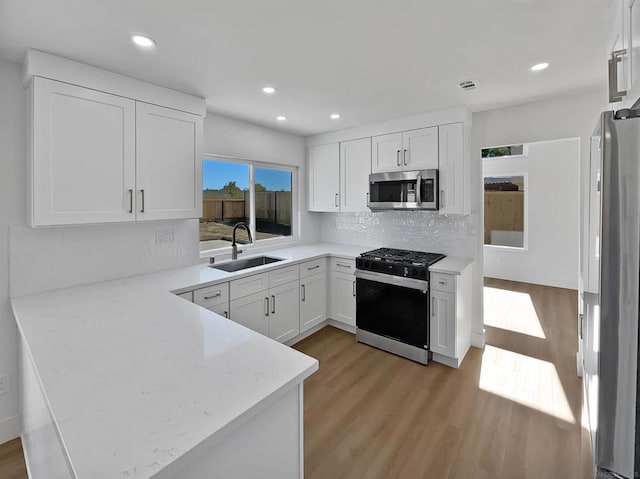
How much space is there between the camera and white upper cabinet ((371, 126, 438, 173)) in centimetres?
309

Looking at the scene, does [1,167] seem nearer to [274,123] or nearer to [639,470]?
[274,123]

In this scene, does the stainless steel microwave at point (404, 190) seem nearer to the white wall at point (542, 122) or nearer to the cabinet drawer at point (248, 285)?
the white wall at point (542, 122)

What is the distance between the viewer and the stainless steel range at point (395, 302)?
2908 millimetres

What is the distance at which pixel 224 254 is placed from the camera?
3.28 m

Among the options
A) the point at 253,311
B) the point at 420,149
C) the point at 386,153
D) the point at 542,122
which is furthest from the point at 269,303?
the point at 542,122

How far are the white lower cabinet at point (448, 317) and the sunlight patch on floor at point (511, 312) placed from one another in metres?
1.24

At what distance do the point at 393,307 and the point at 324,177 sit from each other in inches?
73.9

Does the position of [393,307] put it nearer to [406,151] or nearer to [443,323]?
[443,323]

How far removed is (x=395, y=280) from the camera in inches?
119

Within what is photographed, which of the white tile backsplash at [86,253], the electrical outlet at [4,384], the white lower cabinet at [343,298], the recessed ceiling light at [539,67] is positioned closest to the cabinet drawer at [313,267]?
the white lower cabinet at [343,298]

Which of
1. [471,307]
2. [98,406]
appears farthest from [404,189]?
[98,406]

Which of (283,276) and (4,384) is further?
(283,276)

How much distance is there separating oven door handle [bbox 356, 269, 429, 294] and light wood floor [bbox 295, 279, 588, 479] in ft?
2.42

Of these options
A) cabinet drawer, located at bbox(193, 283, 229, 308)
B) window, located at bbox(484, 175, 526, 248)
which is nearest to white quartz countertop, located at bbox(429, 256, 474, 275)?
cabinet drawer, located at bbox(193, 283, 229, 308)
